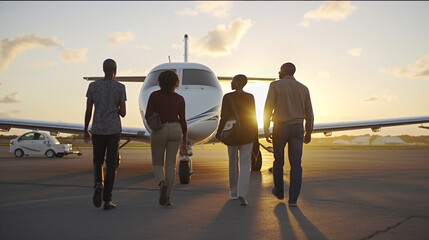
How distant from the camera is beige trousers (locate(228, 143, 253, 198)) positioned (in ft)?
18.4

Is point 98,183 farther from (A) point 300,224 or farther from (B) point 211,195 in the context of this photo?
(A) point 300,224

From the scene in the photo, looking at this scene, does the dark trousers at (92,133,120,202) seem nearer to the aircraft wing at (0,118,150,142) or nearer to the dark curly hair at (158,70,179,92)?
the dark curly hair at (158,70,179,92)

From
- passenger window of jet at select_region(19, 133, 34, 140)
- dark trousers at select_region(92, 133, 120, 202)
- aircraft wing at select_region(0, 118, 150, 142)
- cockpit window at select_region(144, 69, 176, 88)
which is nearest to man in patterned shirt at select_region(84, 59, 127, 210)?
dark trousers at select_region(92, 133, 120, 202)

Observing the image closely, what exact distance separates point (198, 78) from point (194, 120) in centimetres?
230

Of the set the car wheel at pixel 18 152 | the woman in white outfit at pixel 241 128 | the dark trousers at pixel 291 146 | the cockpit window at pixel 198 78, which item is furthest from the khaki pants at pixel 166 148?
the car wheel at pixel 18 152

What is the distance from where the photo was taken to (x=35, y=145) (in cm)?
2219

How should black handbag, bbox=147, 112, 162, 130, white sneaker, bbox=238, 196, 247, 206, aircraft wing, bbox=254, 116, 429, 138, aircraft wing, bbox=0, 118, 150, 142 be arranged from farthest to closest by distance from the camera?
1. aircraft wing, bbox=254, 116, 429, 138
2. aircraft wing, bbox=0, 118, 150, 142
3. white sneaker, bbox=238, 196, 247, 206
4. black handbag, bbox=147, 112, 162, 130

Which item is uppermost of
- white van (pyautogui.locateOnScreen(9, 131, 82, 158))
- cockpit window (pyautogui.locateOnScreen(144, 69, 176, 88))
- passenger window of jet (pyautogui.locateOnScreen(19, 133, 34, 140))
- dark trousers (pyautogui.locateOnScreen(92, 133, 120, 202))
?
cockpit window (pyautogui.locateOnScreen(144, 69, 176, 88))

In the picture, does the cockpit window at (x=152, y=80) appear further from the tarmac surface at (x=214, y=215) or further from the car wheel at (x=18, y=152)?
the car wheel at (x=18, y=152)

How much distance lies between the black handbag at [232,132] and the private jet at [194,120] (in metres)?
2.33

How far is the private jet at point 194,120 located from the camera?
8.40 m

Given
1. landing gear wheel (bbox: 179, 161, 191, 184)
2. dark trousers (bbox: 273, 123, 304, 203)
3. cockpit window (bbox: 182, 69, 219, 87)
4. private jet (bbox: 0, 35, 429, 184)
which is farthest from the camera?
cockpit window (bbox: 182, 69, 219, 87)

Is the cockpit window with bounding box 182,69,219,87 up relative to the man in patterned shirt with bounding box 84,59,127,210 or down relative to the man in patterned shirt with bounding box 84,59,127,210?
up

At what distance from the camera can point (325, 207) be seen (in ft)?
17.3
